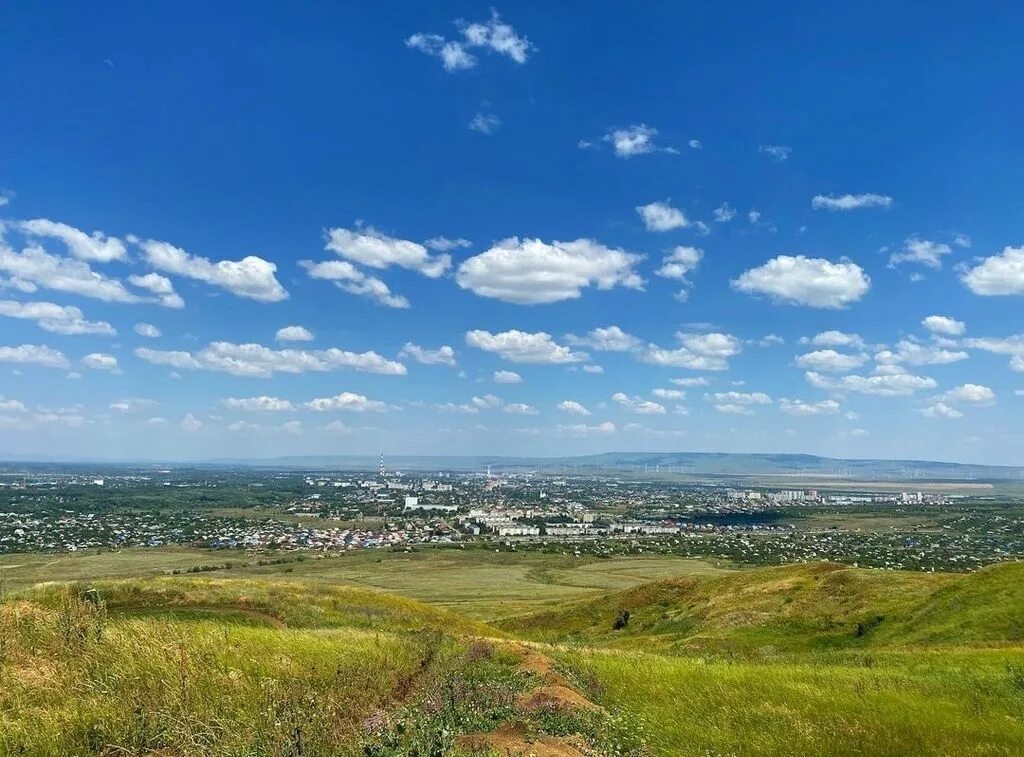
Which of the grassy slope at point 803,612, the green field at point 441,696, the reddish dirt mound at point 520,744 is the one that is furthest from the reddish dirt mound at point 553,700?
the grassy slope at point 803,612

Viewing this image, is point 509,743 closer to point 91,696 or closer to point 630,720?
point 630,720

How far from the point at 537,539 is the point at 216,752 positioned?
192 m

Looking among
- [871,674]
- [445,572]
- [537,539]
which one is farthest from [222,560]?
[871,674]

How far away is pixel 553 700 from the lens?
37.7 ft

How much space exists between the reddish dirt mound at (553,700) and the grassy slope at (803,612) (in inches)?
888

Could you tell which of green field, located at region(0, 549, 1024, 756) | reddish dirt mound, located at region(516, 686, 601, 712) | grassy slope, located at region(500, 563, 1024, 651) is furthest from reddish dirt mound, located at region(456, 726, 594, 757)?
grassy slope, located at region(500, 563, 1024, 651)

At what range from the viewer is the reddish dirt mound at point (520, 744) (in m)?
8.39

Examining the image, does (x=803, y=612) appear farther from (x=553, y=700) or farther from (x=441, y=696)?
(x=441, y=696)

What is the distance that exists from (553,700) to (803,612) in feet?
111

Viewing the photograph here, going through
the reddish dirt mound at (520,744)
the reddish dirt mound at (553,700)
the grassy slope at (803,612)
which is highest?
the reddish dirt mound at (520,744)

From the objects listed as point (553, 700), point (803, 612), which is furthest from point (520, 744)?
point (803, 612)

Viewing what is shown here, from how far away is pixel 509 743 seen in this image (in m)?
9.13

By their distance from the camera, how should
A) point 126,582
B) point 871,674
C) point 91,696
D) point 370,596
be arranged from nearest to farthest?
1. point 91,696
2. point 871,674
3. point 126,582
4. point 370,596

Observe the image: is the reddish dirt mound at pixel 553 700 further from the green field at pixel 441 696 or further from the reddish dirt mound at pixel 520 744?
the reddish dirt mound at pixel 520 744
